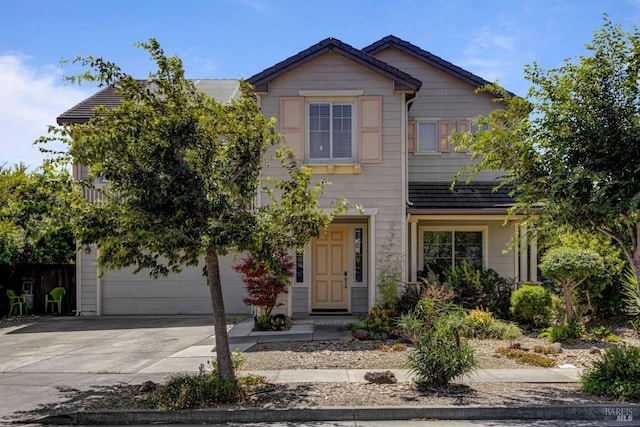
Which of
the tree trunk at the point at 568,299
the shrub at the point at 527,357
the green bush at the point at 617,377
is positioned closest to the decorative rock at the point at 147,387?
the green bush at the point at 617,377

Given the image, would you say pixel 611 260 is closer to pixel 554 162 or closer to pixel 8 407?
pixel 554 162

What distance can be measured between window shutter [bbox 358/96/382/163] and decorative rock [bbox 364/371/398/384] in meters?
6.77

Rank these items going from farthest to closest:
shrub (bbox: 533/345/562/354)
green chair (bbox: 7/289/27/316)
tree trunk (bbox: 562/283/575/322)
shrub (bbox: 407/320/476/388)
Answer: green chair (bbox: 7/289/27/316) → tree trunk (bbox: 562/283/575/322) → shrub (bbox: 533/345/562/354) → shrub (bbox: 407/320/476/388)

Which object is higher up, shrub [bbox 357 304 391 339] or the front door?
the front door

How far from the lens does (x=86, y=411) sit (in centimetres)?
719

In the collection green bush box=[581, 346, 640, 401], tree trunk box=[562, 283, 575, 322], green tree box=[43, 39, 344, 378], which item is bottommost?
green bush box=[581, 346, 640, 401]

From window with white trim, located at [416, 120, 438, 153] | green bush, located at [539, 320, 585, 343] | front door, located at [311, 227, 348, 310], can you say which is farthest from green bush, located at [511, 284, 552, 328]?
window with white trim, located at [416, 120, 438, 153]

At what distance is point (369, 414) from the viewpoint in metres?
7.02

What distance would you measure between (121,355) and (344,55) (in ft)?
28.5

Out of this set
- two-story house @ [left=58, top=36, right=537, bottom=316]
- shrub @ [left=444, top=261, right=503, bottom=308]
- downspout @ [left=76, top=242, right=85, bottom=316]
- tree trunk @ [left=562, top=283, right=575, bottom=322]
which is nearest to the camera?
tree trunk @ [left=562, top=283, right=575, bottom=322]

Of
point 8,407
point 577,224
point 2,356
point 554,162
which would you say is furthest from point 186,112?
point 2,356

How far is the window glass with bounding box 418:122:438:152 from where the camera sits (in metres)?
16.7

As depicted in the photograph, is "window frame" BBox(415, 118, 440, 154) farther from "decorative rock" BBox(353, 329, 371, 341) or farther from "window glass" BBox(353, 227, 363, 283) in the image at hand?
"decorative rock" BBox(353, 329, 371, 341)

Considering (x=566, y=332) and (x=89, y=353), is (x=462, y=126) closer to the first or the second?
(x=566, y=332)
